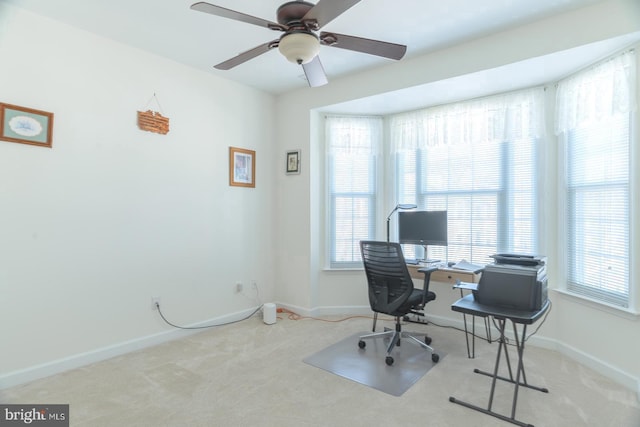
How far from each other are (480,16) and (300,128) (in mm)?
2146

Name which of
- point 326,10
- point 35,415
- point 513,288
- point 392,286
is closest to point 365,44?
point 326,10

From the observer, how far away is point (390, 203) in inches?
159

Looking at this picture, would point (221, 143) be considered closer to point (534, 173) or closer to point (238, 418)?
point (238, 418)

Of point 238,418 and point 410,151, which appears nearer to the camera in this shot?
point 238,418

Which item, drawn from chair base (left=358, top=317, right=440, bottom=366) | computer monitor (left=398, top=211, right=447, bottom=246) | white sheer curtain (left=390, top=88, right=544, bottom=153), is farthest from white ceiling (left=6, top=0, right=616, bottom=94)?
chair base (left=358, top=317, right=440, bottom=366)

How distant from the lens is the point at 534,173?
10.3ft

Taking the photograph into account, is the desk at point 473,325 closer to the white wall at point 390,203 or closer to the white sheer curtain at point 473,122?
the white wall at point 390,203

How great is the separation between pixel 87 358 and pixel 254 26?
2900 mm

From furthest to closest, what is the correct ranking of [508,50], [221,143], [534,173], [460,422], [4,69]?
1. [221,143]
2. [534,173]
3. [508,50]
4. [4,69]
5. [460,422]

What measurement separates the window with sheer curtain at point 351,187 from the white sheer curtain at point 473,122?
1.08 ft

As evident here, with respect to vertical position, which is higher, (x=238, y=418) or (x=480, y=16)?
(x=480, y=16)

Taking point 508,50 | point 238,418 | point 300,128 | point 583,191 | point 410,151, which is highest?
point 508,50

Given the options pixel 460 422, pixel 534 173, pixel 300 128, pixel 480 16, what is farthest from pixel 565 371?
pixel 300 128

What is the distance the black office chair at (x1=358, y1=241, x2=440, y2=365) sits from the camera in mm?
2785
